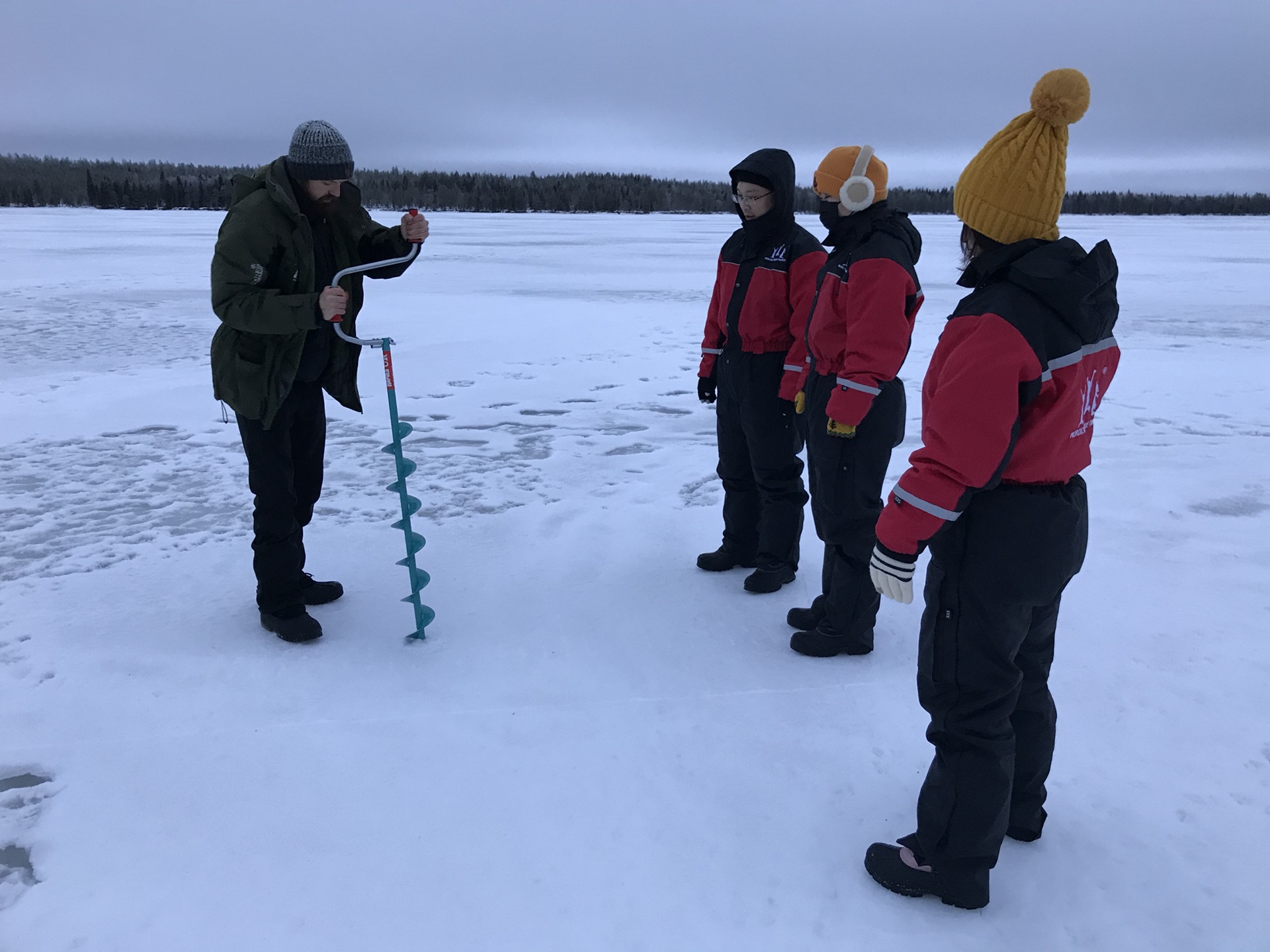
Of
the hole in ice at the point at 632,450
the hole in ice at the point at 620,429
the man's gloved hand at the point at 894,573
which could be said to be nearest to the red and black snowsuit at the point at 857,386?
the man's gloved hand at the point at 894,573

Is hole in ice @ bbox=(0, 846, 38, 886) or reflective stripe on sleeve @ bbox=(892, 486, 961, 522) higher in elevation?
reflective stripe on sleeve @ bbox=(892, 486, 961, 522)

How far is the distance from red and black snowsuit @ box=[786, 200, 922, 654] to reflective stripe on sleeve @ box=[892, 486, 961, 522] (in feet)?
3.56

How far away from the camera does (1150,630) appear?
339 cm

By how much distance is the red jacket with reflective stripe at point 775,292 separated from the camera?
136 inches

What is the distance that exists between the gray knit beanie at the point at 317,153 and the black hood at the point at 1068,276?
2278mm

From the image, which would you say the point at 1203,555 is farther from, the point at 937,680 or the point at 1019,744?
the point at 937,680

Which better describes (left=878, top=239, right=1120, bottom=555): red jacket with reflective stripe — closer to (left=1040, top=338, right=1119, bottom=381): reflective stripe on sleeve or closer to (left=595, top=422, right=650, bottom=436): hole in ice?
(left=1040, top=338, right=1119, bottom=381): reflective stripe on sleeve

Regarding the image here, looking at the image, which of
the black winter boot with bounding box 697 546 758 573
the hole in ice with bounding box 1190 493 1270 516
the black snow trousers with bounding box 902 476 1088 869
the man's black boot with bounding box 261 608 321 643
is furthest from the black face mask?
the hole in ice with bounding box 1190 493 1270 516

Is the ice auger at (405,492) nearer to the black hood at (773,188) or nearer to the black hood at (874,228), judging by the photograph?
the black hood at (773,188)

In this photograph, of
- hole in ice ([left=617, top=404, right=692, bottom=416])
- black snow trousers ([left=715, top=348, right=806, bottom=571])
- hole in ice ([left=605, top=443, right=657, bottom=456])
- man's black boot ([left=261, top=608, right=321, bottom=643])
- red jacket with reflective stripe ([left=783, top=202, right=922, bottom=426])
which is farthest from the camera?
hole in ice ([left=617, top=404, right=692, bottom=416])

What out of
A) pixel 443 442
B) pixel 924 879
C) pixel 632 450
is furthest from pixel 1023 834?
pixel 443 442

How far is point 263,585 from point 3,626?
1.00 metres

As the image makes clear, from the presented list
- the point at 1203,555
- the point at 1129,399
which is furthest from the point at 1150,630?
the point at 1129,399

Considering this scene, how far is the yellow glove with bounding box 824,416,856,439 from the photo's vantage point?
9.76 ft
